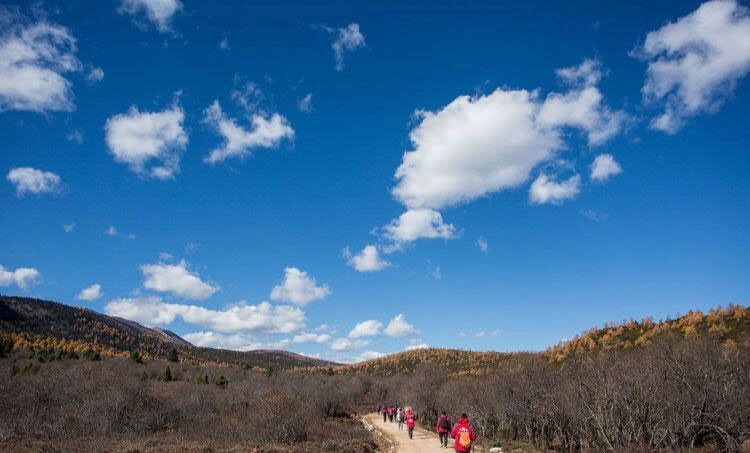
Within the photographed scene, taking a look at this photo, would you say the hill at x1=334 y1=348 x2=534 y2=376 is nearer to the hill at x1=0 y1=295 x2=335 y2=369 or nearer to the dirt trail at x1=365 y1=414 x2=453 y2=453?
the hill at x1=0 y1=295 x2=335 y2=369

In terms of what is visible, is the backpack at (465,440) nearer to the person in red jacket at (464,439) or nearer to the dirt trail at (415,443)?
the person in red jacket at (464,439)

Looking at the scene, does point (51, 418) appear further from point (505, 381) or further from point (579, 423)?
point (579, 423)

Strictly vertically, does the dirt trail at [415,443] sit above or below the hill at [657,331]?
below

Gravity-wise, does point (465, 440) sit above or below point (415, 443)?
above

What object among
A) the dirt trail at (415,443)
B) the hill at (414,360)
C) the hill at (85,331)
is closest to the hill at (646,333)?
the dirt trail at (415,443)

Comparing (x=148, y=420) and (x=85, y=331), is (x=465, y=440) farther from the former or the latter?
(x=85, y=331)

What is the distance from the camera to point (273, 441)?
993 inches

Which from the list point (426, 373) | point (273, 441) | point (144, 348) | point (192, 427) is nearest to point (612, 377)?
point (273, 441)

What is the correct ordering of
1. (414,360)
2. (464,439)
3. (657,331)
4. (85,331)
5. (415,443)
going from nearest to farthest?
(464,439) → (415,443) → (657,331) → (414,360) → (85,331)

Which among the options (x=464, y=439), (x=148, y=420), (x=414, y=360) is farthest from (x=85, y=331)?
(x=464, y=439)

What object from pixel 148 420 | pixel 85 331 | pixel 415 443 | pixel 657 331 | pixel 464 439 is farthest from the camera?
pixel 85 331

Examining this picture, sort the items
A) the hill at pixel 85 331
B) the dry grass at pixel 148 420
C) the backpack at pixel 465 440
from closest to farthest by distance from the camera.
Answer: the backpack at pixel 465 440, the dry grass at pixel 148 420, the hill at pixel 85 331

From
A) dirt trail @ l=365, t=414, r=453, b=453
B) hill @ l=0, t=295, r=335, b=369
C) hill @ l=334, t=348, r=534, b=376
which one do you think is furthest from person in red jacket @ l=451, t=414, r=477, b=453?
hill @ l=0, t=295, r=335, b=369

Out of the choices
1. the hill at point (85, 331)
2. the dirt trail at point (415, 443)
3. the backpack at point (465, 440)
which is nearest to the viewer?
the backpack at point (465, 440)
